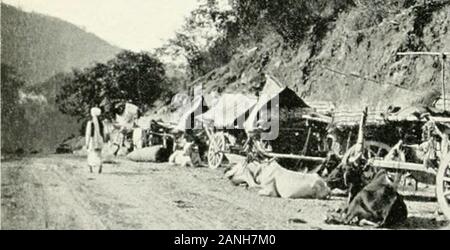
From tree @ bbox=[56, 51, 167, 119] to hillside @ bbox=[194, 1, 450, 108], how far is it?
3.42 m

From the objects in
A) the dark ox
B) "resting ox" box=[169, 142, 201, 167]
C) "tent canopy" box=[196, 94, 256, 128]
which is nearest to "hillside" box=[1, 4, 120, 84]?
the dark ox

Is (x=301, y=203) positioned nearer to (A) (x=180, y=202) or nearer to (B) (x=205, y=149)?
(A) (x=180, y=202)

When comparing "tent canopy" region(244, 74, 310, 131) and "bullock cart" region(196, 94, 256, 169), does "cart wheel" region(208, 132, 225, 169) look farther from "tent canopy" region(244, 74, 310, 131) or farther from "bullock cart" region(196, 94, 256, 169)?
"tent canopy" region(244, 74, 310, 131)

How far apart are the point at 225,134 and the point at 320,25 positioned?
8.44 meters

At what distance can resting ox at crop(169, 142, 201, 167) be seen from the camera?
17.6 metres

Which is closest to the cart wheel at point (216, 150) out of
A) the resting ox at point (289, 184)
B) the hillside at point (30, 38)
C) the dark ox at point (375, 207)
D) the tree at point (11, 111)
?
the resting ox at point (289, 184)

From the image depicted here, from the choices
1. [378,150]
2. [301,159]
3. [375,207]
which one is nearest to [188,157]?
[301,159]

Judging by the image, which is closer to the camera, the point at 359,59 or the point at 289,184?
the point at 289,184

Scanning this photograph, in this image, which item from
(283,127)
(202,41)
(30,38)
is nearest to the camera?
(30,38)

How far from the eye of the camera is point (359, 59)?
19.6 meters

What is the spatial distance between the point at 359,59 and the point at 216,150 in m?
6.21

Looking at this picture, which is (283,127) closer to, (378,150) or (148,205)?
(378,150)

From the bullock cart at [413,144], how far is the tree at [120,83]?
54.1 feet

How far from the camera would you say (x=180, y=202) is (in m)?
10.0
